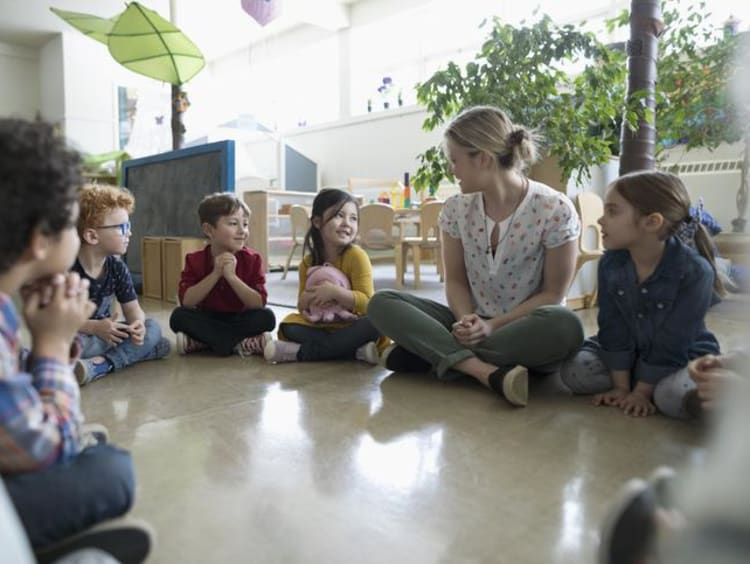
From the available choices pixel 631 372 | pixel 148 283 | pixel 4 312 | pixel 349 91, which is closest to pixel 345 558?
pixel 4 312

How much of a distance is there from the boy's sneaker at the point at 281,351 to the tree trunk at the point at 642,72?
1463 millimetres

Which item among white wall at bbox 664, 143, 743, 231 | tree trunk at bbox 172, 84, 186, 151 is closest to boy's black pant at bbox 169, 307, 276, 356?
tree trunk at bbox 172, 84, 186, 151

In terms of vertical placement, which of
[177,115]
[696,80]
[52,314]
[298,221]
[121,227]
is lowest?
[52,314]

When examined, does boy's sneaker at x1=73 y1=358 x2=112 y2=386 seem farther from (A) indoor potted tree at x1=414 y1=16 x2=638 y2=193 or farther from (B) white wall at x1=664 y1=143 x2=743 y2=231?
(B) white wall at x1=664 y1=143 x2=743 y2=231

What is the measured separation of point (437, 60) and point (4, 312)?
Answer: 6636 mm

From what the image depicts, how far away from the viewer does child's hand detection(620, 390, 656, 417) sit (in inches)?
52.1

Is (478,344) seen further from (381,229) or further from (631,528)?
(381,229)

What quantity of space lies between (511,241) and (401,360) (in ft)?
1.51

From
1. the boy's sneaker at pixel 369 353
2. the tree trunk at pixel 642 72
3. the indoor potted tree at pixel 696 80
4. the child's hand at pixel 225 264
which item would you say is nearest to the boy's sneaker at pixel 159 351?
the child's hand at pixel 225 264

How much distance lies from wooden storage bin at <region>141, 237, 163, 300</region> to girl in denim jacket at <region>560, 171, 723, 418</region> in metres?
2.55

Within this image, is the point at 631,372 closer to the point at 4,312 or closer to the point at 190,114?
the point at 4,312

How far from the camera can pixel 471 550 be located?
0.76m

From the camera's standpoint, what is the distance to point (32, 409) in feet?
1.99

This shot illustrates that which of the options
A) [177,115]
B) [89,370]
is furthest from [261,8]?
[89,370]
